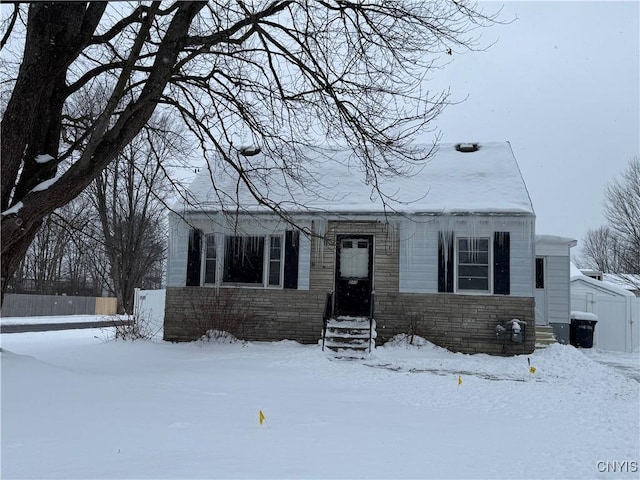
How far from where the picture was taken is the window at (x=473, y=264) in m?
13.4

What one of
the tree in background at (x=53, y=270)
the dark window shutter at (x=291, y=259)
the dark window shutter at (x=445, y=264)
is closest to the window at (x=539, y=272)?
the dark window shutter at (x=445, y=264)

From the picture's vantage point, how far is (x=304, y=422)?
5816 millimetres

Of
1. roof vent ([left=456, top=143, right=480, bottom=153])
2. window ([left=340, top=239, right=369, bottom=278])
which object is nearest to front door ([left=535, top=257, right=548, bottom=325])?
roof vent ([left=456, top=143, right=480, bottom=153])

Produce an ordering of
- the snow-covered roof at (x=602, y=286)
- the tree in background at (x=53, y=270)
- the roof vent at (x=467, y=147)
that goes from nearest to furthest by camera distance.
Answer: the roof vent at (x=467, y=147)
the snow-covered roof at (x=602, y=286)
the tree in background at (x=53, y=270)

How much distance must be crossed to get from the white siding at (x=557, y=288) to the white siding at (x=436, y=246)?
10.2 ft

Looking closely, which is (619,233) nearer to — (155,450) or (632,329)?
(632,329)

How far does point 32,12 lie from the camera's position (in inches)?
276

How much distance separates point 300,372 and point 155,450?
5.45 m

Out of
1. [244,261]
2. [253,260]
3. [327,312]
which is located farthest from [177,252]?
[327,312]

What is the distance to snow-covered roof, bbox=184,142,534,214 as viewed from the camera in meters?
13.6

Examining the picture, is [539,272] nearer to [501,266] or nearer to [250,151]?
[501,266]

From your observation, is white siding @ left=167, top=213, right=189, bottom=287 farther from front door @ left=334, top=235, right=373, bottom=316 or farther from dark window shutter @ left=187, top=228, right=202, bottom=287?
front door @ left=334, top=235, right=373, bottom=316

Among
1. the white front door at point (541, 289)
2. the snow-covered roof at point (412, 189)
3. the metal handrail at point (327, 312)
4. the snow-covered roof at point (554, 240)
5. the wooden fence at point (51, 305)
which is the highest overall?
the snow-covered roof at point (412, 189)

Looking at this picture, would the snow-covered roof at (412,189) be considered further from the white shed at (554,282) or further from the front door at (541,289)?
the front door at (541,289)
